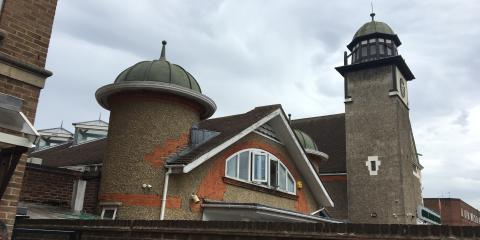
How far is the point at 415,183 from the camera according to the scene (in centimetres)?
3253

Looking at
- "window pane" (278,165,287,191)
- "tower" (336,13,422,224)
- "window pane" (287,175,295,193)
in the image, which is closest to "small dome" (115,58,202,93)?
"window pane" (278,165,287,191)

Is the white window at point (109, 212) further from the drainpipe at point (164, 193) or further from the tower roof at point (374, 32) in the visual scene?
the tower roof at point (374, 32)

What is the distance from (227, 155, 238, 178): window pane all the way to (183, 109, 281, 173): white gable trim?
2.83 feet

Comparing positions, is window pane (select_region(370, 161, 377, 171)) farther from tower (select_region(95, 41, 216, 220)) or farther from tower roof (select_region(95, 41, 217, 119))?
tower (select_region(95, 41, 216, 220))

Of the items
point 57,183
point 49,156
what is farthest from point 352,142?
point 57,183

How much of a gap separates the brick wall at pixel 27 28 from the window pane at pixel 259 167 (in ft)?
31.3

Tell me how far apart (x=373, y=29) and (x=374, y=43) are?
1157mm

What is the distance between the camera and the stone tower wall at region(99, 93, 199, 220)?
12.4 meters

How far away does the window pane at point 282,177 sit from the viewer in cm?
1652

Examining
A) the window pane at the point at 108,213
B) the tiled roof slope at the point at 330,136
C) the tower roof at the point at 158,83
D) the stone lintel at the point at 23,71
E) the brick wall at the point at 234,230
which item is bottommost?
the brick wall at the point at 234,230

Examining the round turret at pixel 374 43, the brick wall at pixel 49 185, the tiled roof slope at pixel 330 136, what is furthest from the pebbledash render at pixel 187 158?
the round turret at pixel 374 43

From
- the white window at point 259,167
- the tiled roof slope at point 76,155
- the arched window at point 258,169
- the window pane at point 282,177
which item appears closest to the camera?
the arched window at point 258,169

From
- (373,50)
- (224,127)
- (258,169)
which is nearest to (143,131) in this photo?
(224,127)

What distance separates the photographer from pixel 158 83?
42.0 ft
